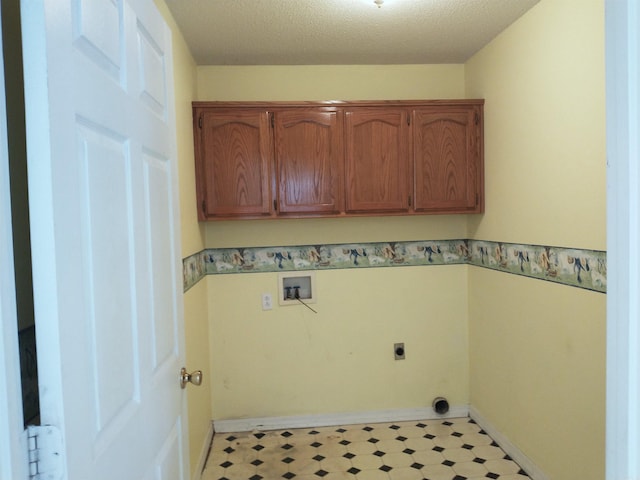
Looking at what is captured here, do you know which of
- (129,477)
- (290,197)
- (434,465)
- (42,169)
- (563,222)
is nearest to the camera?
(42,169)

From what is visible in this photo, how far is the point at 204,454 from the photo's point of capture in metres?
2.78

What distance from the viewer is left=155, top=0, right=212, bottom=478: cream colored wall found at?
2.38 metres

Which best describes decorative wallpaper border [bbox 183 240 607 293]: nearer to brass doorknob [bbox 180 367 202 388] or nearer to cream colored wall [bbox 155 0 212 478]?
cream colored wall [bbox 155 0 212 478]

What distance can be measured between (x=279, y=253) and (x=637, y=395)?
2.57 m

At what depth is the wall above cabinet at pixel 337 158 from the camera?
9.36 ft

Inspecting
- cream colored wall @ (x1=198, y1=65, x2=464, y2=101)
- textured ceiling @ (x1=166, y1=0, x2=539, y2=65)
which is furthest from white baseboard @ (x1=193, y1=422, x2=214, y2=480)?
textured ceiling @ (x1=166, y1=0, x2=539, y2=65)

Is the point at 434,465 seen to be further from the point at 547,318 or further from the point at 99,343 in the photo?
the point at 99,343

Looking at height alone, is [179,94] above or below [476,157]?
above

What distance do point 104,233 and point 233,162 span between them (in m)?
2.04

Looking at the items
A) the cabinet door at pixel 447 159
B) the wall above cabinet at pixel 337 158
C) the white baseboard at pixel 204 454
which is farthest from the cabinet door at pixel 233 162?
the white baseboard at pixel 204 454

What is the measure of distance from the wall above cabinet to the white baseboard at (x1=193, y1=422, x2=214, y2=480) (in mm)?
1451

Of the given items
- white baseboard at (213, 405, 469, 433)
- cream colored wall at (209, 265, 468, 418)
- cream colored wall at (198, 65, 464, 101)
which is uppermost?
cream colored wall at (198, 65, 464, 101)

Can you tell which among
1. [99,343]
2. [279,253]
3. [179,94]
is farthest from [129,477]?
[279,253]

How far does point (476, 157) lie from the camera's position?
297 cm
